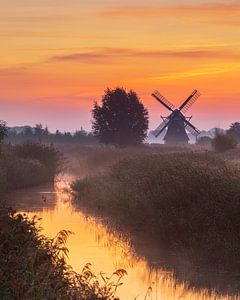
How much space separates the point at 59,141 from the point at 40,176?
64291mm

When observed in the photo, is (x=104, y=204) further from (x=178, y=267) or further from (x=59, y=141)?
(x=59, y=141)

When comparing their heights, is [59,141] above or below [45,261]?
above

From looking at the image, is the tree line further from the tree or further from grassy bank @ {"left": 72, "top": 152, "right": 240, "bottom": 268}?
grassy bank @ {"left": 72, "top": 152, "right": 240, "bottom": 268}

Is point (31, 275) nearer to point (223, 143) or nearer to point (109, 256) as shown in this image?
point (109, 256)

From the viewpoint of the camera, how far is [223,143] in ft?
206

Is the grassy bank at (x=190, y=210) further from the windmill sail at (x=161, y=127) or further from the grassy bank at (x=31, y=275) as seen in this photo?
the windmill sail at (x=161, y=127)

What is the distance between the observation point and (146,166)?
102 ft

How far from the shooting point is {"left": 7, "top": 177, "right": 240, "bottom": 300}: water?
1482 cm

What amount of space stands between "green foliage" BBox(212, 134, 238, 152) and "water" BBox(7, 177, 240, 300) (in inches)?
1289

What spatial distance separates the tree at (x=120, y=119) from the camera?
70.0 metres

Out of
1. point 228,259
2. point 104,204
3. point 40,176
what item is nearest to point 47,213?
point 104,204

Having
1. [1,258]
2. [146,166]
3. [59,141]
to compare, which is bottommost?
[1,258]

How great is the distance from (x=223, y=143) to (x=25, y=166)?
26054 millimetres

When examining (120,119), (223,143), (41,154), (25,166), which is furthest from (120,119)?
(25,166)
